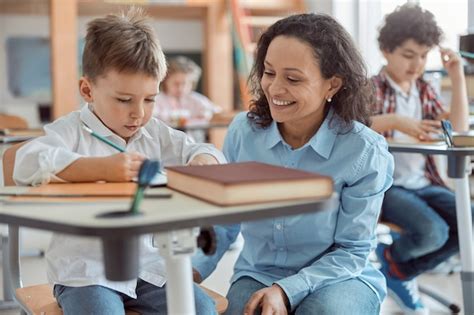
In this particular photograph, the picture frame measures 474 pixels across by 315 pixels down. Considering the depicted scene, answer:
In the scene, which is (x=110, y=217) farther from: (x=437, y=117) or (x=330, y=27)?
(x=437, y=117)

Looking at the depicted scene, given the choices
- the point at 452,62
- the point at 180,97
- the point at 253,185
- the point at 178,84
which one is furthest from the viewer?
the point at 180,97

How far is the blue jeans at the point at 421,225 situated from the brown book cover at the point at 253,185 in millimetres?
1518

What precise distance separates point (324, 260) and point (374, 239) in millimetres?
136

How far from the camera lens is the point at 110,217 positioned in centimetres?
89

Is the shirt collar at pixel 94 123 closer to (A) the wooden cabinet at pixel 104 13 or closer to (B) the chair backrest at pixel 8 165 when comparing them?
(B) the chair backrest at pixel 8 165

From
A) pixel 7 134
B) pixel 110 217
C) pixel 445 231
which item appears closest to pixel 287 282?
pixel 110 217

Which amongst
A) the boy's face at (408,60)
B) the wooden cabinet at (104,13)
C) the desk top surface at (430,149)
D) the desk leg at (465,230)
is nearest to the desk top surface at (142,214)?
the desk top surface at (430,149)

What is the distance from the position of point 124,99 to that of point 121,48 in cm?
10

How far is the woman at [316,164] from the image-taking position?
149 cm

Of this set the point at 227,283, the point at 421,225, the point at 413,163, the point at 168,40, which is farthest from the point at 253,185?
the point at 168,40

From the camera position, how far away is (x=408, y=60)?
2.68 m

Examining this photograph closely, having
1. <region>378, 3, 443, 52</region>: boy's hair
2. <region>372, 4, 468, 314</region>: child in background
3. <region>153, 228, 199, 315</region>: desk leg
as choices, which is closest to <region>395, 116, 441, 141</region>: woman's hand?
<region>372, 4, 468, 314</region>: child in background

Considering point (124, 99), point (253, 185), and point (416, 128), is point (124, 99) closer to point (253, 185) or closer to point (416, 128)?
point (253, 185)

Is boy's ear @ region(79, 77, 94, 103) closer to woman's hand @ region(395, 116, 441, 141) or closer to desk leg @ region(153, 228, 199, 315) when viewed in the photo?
desk leg @ region(153, 228, 199, 315)
